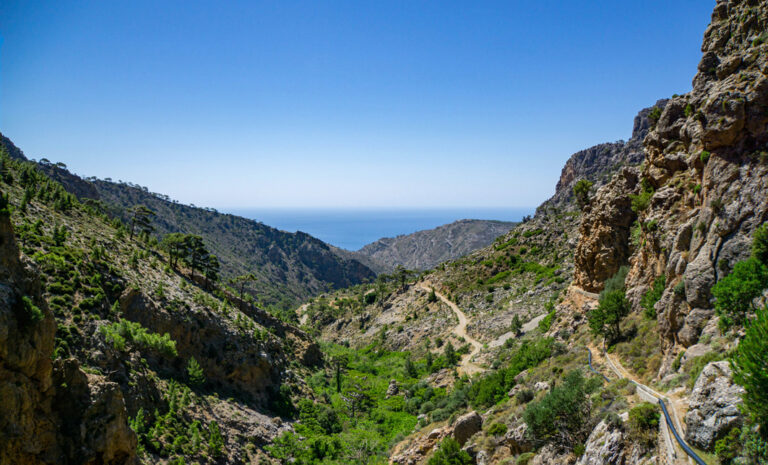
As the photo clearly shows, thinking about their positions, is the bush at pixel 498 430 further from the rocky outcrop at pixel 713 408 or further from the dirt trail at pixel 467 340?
the dirt trail at pixel 467 340

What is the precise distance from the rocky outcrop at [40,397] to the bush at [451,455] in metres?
14.5

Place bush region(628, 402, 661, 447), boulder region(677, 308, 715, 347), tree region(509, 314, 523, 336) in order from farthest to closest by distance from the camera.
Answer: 1. tree region(509, 314, 523, 336)
2. boulder region(677, 308, 715, 347)
3. bush region(628, 402, 661, 447)

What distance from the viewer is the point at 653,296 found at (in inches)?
863

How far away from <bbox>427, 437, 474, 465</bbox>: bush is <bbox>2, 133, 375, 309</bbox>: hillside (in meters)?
94.7

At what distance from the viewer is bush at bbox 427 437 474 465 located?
62.0 feet

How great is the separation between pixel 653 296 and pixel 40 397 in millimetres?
29447

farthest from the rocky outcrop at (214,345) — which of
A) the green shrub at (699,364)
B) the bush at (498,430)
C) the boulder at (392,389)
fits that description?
the green shrub at (699,364)

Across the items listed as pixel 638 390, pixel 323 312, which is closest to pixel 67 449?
pixel 638 390

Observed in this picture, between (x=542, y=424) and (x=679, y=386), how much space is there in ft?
17.9

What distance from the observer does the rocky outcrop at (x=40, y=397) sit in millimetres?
11117

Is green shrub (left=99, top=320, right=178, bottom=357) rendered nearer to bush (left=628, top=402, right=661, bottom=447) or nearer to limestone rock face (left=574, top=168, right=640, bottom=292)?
bush (left=628, top=402, right=661, bottom=447)

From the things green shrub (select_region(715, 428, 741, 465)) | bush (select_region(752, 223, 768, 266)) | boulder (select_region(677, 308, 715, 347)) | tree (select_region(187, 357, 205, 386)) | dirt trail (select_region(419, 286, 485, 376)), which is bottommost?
dirt trail (select_region(419, 286, 485, 376))

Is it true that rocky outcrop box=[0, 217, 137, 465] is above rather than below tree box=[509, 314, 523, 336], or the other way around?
above

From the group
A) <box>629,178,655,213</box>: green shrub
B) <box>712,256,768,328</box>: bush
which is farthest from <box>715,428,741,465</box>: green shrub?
<box>629,178,655,213</box>: green shrub
